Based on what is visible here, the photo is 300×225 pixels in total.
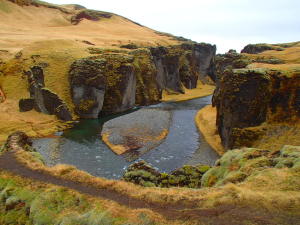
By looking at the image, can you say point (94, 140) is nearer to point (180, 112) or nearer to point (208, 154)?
point (208, 154)

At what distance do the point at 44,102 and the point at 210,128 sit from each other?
137 feet

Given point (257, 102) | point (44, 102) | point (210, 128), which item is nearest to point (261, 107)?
point (257, 102)

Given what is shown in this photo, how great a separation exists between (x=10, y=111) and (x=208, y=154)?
4677 cm

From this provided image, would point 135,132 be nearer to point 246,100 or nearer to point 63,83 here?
point 246,100

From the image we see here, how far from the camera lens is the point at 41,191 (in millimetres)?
24328

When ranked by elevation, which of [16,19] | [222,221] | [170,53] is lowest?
[222,221]

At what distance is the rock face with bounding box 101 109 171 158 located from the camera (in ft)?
160

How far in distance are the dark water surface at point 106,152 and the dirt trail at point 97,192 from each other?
1186cm

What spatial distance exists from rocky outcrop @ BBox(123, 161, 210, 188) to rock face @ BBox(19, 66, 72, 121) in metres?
39.2

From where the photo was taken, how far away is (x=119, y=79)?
257 feet

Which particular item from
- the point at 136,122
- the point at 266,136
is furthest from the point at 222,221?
the point at 136,122

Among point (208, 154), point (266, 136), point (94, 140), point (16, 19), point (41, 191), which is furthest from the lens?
point (16, 19)

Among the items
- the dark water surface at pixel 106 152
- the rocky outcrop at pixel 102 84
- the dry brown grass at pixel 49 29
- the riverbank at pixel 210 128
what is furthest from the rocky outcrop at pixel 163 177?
the dry brown grass at pixel 49 29

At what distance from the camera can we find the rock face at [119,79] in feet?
233
